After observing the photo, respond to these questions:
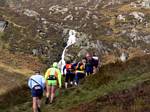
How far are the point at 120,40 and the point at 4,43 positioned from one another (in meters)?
41.8

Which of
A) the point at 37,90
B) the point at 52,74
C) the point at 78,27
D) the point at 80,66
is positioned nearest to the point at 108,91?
the point at 52,74

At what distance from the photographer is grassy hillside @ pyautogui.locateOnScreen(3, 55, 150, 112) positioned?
1566cm

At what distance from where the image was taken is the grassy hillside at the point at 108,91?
51.4 feet

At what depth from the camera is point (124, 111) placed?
14148 mm

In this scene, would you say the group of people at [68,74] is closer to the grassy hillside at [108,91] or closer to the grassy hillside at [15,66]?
→ the grassy hillside at [108,91]

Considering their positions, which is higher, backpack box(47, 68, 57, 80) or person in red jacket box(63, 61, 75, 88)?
backpack box(47, 68, 57, 80)

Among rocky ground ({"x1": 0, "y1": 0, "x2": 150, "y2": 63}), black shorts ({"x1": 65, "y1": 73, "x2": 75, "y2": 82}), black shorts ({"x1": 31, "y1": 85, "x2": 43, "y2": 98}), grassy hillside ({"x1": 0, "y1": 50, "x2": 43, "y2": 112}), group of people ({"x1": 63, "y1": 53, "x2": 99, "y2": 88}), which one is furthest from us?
rocky ground ({"x1": 0, "y1": 0, "x2": 150, "y2": 63})

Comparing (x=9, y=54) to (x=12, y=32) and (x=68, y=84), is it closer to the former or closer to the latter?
(x=12, y=32)

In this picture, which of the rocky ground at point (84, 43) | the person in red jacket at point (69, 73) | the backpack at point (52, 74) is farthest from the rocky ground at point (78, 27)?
the backpack at point (52, 74)

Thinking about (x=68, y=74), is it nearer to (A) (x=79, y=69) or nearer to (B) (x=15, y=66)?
(A) (x=79, y=69)

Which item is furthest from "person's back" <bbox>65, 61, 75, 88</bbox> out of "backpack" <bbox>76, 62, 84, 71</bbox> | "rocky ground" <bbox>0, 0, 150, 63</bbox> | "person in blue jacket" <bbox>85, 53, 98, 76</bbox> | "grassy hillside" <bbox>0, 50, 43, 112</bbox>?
"rocky ground" <bbox>0, 0, 150, 63</bbox>

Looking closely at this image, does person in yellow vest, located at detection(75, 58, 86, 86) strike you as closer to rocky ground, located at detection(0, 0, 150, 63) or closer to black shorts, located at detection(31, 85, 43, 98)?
black shorts, located at detection(31, 85, 43, 98)

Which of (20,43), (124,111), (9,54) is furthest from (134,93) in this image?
(20,43)

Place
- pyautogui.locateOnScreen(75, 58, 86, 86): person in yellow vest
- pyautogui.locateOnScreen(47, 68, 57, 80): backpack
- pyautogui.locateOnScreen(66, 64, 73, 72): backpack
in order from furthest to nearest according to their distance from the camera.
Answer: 1. pyautogui.locateOnScreen(66, 64, 73, 72): backpack
2. pyautogui.locateOnScreen(75, 58, 86, 86): person in yellow vest
3. pyautogui.locateOnScreen(47, 68, 57, 80): backpack
